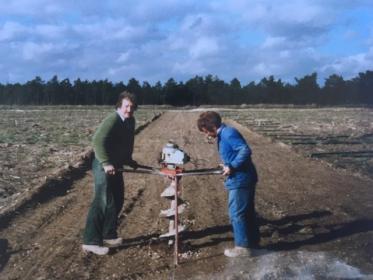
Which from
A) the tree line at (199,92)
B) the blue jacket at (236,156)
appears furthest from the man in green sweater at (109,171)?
the tree line at (199,92)

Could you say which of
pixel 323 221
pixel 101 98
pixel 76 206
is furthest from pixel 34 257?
pixel 101 98

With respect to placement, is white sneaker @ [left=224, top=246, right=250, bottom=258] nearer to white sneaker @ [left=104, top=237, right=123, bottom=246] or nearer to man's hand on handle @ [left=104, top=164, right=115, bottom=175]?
white sneaker @ [left=104, top=237, right=123, bottom=246]

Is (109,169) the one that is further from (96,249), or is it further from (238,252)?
(238,252)

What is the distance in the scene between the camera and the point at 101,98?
102 m

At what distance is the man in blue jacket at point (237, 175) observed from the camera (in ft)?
25.7

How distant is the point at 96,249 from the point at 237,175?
79.3 inches

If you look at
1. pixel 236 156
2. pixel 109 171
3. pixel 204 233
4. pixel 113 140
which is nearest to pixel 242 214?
pixel 236 156

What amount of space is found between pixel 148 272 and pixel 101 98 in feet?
313

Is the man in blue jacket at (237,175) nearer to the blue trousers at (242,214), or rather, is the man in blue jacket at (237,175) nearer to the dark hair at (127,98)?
the blue trousers at (242,214)

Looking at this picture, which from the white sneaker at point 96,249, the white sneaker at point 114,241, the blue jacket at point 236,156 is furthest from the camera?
the white sneaker at point 114,241

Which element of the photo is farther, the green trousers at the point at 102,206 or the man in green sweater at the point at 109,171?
the green trousers at the point at 102,206

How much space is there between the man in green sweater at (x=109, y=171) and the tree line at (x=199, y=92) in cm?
9128

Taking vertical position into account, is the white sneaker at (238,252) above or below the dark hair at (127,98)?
below

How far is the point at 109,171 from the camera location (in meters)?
8.05
